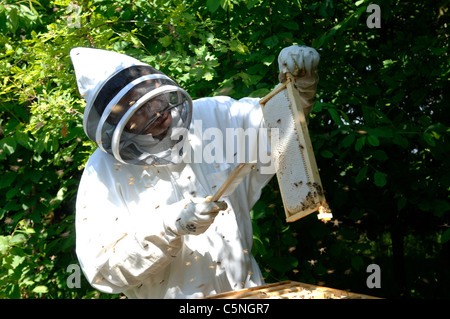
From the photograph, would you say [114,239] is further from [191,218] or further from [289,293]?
[289,293]

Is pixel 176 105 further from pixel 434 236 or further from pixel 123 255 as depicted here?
pixel 434 236

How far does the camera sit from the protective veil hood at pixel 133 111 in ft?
8.96

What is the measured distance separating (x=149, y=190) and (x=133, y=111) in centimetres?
43

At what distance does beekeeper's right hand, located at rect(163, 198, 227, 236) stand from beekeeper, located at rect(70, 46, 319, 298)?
0.02 m

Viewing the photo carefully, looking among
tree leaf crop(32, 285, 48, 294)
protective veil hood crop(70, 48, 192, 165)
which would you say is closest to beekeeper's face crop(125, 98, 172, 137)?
protective veil hood crop(70, 48, 192, 165)

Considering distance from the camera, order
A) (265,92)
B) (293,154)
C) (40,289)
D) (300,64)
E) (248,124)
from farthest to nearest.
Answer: (40,289)
(265,92)
(248,124)
(300,64)
(293,154)

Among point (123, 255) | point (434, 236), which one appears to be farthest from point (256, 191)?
point (434, 236)

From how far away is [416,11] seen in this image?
537cm

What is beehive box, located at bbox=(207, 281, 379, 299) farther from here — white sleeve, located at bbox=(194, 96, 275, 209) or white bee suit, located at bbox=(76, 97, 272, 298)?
white sleeve, located at bbox=(194, 96, 275, 209)

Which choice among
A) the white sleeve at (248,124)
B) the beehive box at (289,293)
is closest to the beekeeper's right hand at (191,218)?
the beehive box at (289,293)

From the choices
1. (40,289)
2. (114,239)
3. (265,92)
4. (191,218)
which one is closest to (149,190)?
(114,239)

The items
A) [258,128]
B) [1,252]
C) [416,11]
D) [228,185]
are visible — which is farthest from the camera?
[416,11]

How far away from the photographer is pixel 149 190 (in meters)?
2.81

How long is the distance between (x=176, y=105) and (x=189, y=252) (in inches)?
31.7
